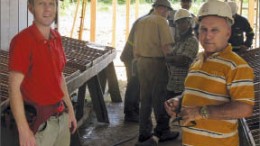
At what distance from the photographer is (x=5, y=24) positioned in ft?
20.9

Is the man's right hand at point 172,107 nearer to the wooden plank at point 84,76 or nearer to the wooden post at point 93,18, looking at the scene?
the wooden plank at point 84,76

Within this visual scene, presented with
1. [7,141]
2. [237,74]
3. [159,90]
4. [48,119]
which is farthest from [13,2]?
[237,74]

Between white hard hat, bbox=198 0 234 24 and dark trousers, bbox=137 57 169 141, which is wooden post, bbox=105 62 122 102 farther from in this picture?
white hard hat, bbox=198 0 234 24

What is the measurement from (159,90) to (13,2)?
101 inches

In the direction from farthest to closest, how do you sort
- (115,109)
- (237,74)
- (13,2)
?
1. (115,109)
2. (13,2)
3. (237,74)

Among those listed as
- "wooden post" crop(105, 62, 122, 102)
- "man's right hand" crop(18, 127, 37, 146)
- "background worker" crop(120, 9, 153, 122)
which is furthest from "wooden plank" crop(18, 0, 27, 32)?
"man's right hand" crop(18, 127, 37, 146)

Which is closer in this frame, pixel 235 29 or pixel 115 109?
pixel 235 29

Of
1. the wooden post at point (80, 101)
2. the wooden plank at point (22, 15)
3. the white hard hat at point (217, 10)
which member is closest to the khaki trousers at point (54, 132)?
the white hard hat at point (217, 10)

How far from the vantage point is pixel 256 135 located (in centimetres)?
343

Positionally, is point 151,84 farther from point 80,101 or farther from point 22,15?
point 22,15

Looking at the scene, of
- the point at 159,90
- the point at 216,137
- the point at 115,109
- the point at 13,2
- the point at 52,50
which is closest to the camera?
the point at 216,137

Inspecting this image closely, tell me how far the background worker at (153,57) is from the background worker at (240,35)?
6.26 feet

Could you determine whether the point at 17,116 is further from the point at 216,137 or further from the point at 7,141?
the point at 216,137

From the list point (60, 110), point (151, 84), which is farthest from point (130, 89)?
point (60, 110)
